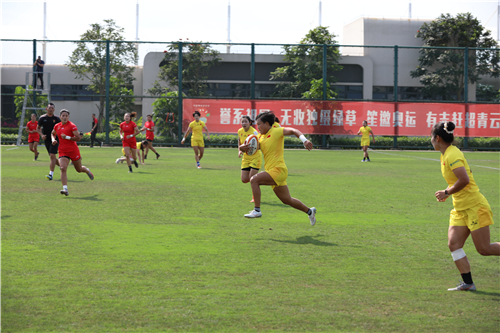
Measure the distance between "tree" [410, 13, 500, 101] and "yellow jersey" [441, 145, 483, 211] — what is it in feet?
132

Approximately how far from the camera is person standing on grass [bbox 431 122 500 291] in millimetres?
5180

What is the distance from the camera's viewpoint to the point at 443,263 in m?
6.44

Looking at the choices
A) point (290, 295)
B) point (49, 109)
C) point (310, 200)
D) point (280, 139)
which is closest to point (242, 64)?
point (49, 109)

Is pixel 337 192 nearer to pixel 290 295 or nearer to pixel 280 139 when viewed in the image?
pixel 280 139

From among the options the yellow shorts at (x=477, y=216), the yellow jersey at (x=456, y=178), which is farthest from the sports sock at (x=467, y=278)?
the yellow jersey at (x=456, y=178)

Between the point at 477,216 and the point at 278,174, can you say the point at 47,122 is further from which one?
the point at 477,216

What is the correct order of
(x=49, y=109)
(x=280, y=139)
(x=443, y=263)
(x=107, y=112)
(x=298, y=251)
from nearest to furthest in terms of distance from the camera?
(x=443, y=263) < (x=298, y=251) < (x=280, y=139) < (x=49, y=109) < (x=107, y=112)

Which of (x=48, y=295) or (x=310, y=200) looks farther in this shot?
(x=310, y=200)

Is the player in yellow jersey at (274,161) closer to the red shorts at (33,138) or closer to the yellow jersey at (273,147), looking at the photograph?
the yellow jersey at (273,147)

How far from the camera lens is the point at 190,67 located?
3969 centimetres

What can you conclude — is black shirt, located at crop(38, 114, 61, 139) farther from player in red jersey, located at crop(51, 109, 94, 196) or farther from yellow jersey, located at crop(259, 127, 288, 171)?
yellow jersey, located at crop(259, 127, 288, 171)

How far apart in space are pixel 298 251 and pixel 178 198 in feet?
18.1

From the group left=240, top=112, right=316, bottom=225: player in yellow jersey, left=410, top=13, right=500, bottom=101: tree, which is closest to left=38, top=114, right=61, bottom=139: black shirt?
left=240, top=112, right=316, bottom=225: player in yellow jersey

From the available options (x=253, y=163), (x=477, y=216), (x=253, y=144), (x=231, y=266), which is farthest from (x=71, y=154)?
(x=477, y=216)
